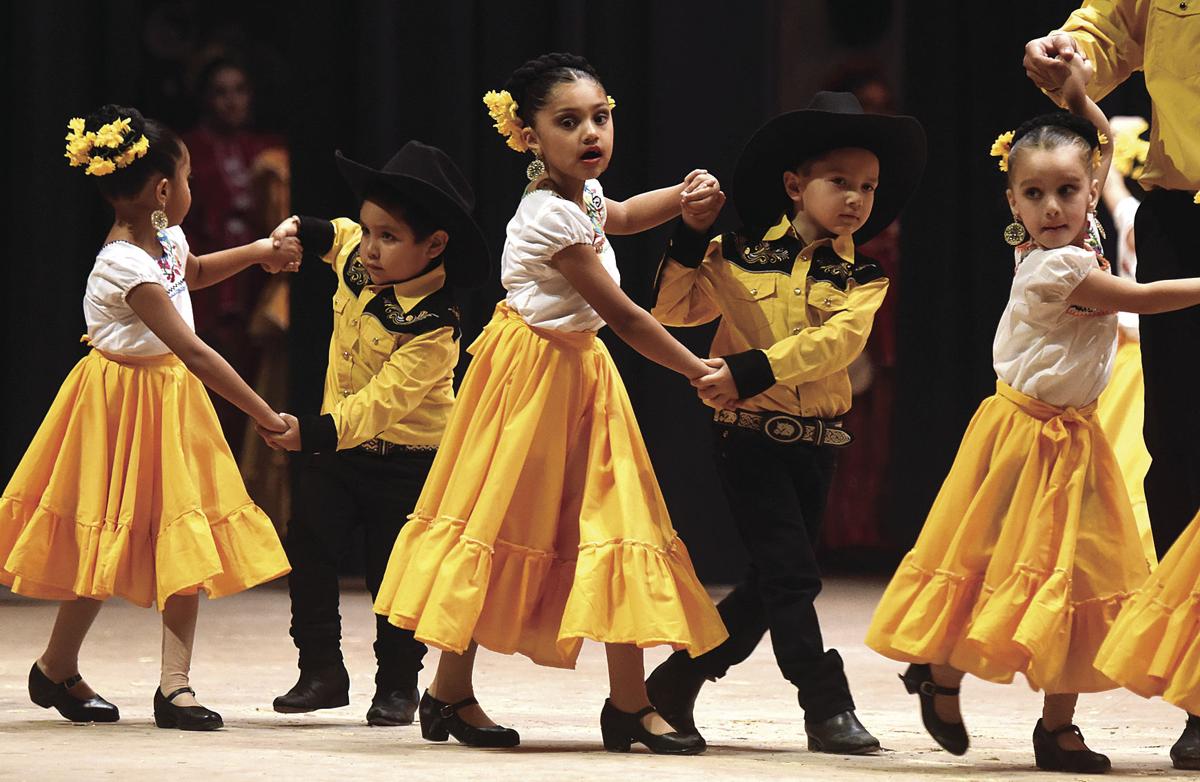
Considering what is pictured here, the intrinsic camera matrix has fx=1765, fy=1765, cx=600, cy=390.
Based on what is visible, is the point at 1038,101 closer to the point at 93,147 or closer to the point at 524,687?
the point at 524,687

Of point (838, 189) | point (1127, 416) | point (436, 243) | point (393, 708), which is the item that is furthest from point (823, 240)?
point (1127, 416)

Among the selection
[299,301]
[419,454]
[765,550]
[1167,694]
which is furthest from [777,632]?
[299,301]

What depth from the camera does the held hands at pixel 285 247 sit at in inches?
154

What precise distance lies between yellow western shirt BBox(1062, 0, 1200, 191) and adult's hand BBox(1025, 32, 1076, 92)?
5.2 inches

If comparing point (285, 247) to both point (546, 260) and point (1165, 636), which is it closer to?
point (546, 260)

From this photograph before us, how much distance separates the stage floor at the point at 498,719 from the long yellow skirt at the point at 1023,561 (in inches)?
8.1

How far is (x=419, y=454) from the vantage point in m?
3.81

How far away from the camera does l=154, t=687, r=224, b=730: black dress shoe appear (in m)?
3.44

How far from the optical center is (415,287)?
3754 millimetres

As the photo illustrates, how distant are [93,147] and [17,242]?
2.69 m

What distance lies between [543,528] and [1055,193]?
1093 millimetres

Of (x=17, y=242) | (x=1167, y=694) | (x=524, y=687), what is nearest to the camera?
(x=1167, y=694)

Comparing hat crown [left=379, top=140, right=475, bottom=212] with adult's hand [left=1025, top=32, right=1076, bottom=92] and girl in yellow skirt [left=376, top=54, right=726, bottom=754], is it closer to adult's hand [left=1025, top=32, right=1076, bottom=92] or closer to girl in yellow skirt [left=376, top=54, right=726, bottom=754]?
girl in yellow skirt [left=376, top=54, right=726, bottom=754]

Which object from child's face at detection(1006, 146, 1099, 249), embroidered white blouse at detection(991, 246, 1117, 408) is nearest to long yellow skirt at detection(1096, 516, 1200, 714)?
embroidered white blouse at detection(991, 246, 1117, 408)
